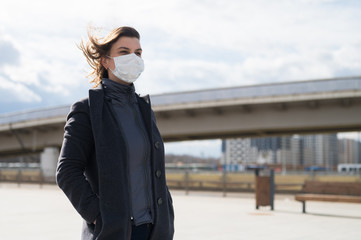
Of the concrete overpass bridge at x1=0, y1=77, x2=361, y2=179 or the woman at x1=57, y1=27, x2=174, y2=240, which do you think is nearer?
the woman at x1=57, y1=27, x2=174, y2=240

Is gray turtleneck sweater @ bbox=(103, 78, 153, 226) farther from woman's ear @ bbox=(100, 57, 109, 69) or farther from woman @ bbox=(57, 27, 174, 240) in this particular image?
woman's ear @ bbox=(100, 57, 109, 69)

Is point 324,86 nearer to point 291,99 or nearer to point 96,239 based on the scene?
point 291,99

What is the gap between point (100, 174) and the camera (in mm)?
2523

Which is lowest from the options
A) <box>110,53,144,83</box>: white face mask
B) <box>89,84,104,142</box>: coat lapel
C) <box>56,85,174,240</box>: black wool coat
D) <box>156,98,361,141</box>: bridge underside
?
<box>56,85,174,240</box>: black wool coat

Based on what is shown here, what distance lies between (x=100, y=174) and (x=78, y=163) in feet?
0.47

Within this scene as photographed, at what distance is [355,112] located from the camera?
29.5 m

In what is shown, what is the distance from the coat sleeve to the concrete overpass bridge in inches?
1081

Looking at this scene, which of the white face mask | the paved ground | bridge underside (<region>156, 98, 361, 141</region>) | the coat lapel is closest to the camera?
the coat lapel

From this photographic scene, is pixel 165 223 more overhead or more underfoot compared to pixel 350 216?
more overhead

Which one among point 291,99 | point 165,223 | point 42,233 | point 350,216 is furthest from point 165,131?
point 165,223

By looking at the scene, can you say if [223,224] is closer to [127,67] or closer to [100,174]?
[127,67]

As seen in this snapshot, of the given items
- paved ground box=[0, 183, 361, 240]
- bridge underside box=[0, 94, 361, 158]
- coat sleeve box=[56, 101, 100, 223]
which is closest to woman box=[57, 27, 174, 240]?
coat sleeve box=[56, 101, 100, 223]

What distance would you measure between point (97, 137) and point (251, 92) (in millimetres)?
29021

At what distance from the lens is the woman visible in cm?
248
